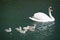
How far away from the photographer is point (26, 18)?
61.7 inches

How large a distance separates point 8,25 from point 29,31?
0.67 ft

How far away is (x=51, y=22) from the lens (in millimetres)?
1584

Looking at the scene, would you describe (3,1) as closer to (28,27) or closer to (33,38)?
(28,27)

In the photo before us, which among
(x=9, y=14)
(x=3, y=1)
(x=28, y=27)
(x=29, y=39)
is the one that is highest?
(x=3, y=1)

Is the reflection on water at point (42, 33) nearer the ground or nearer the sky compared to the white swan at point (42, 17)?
nearer the ground

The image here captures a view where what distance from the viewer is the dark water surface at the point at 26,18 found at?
153 centimetres

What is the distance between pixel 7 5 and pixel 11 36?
30 cm

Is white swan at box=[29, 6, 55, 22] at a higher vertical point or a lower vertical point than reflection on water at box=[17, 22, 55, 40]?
higher

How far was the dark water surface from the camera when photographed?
1529mm

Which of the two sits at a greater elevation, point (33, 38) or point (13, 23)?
point (13, 23)

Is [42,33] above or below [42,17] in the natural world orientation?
below

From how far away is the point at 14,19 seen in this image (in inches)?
61.5

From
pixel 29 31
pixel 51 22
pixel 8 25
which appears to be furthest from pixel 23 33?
pixel 51 22

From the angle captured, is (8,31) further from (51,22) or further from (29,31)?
(51,22)
